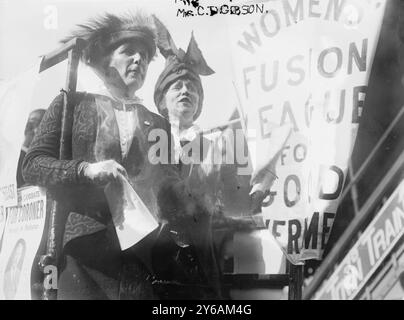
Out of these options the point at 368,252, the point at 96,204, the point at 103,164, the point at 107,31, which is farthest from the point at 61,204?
the point at 368,252

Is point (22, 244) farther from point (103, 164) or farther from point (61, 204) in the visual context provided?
point (103, 164)

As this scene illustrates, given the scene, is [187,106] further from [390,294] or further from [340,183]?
[390,294]

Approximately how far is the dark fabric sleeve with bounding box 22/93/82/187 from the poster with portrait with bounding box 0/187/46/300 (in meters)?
0.07

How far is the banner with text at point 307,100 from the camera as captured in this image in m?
2.64

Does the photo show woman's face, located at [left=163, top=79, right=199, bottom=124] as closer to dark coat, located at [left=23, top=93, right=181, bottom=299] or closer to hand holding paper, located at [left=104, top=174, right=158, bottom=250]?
dark coat, located at [left=23, top=93, right=181, bottom=299]


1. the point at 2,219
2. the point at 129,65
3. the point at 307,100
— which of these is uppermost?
the point at 129,65

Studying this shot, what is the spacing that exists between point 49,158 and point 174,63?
0.73 metres

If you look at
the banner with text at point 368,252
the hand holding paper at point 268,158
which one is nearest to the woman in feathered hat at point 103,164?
the hand holding paper at point 268,158

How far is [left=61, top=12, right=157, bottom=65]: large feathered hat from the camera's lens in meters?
2.72

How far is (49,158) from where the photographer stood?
269 cm

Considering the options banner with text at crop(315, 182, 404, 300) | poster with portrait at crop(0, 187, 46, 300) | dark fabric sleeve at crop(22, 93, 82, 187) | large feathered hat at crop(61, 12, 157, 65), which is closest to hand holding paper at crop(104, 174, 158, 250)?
dark fabric sleeve at crop(22, 93, 82, 187)

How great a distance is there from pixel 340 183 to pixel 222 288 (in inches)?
28.3

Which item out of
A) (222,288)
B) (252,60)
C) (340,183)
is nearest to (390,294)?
(340,183)

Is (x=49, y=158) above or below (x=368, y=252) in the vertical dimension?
above
